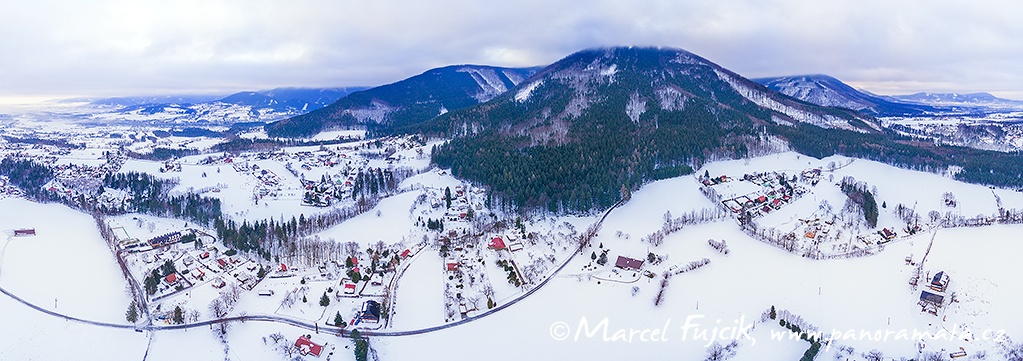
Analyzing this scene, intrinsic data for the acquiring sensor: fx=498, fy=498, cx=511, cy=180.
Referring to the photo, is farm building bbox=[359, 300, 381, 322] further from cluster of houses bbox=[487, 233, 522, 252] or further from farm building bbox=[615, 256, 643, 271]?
farm building bbox=[615, 256, 643, 271]

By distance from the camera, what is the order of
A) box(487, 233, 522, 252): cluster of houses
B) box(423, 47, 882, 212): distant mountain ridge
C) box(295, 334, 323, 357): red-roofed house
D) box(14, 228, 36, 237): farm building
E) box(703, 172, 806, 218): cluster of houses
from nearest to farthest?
box(295, 334, 323, 357): red-roofed house, box(487, 233, 522, 252): cluster of houses, box(14, 228, 36, 237): farm building, box(703, 172, 806, 218): cluster of houses, box(423, 47, 882, 212): distant mountain ridge

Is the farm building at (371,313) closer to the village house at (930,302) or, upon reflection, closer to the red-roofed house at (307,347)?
the red-roofed house at (307,347)

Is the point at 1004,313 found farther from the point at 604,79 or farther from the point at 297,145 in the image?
the point at 297,145

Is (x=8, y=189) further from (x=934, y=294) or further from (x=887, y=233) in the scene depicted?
(x=887, y=233)

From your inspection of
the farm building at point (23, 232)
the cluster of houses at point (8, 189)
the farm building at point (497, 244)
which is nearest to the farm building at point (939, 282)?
the farm building at point (497, 244)

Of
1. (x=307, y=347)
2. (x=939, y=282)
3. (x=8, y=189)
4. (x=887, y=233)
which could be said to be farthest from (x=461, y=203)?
(x=8, y=189)

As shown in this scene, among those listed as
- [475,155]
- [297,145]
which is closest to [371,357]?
[475,155]

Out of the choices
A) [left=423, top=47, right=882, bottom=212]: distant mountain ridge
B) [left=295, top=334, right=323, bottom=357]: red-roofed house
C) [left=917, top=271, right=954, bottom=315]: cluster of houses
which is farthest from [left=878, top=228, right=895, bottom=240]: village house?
[left=295, top=334, right=323, bottom=357]: red-roofed house
